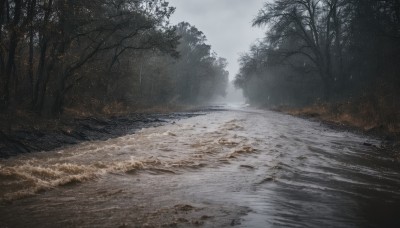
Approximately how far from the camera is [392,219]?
4.66 m

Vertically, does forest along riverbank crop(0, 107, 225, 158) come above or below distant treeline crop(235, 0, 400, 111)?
below

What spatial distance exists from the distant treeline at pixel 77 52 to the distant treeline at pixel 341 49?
37.6 feet

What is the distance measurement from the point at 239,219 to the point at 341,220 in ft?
4.37

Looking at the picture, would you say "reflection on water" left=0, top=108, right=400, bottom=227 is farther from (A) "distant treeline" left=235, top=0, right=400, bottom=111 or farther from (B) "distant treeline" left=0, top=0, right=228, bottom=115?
(A) "distant treeline" left=235, top=0, right=400, bottom=111

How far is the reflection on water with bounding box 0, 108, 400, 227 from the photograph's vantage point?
4.54 metres

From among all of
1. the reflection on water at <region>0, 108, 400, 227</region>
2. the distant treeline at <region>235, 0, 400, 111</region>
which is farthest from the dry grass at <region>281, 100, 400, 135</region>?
the reflection on water at <region>0, 108, 400, 227</region>

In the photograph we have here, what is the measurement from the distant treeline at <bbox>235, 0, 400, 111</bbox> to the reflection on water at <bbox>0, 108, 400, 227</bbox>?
29.9 feet

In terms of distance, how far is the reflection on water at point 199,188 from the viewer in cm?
454

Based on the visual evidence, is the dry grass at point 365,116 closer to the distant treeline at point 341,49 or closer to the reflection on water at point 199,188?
the distant treeline at point 341,49

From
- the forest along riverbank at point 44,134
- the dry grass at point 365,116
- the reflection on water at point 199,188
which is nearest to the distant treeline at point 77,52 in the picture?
the forest along riverbank at point 44,134

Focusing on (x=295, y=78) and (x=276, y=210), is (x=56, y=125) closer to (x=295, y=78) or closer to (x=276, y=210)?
→ (x=276, y=210)

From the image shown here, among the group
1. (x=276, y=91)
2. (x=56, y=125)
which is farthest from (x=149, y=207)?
(x=276, y=91)

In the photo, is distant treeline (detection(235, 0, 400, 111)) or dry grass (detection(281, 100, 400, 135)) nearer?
dry grass (detection(281, 100, 400, 135))

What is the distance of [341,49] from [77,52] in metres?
23.3
